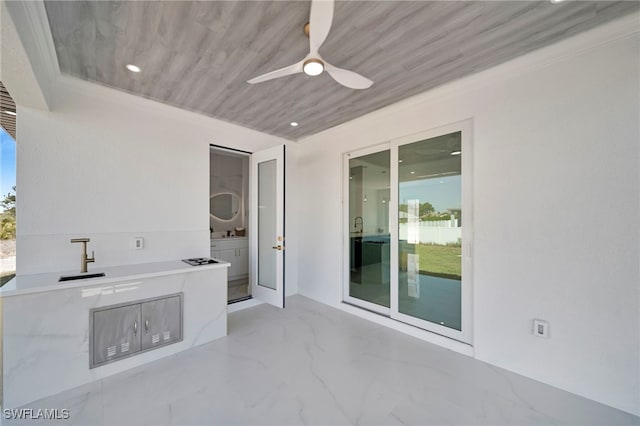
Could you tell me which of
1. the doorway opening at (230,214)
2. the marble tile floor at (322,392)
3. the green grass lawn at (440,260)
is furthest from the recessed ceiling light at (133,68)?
the green grass lawn at (440,260)

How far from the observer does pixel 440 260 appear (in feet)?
8.87

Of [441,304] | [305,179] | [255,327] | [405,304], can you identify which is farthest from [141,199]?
[441,304]

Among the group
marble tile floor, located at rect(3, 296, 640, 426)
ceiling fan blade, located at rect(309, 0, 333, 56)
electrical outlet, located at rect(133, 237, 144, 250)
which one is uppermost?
ceiling fan blade, located at rect(309, 0, 333, 56)

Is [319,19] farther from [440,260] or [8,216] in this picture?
[8,216]

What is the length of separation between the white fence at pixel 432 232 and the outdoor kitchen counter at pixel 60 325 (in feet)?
8.32

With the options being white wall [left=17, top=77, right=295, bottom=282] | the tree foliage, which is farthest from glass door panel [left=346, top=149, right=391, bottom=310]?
the tree foliage

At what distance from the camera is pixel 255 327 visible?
303cm

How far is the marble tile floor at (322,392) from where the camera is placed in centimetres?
167

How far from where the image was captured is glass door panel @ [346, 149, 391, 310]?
128 inches

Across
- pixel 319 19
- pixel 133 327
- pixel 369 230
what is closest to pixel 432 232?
pixel 369 230

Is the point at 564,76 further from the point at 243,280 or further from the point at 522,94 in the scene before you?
the point at 243,280

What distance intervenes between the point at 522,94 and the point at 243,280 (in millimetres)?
4969

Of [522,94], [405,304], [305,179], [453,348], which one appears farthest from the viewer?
[305,179]

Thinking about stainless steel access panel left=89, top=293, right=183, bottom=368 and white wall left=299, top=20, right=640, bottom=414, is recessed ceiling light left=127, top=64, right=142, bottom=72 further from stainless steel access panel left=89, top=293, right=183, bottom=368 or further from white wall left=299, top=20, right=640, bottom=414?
white wall left=299, top=20, right=640, bottom=414
